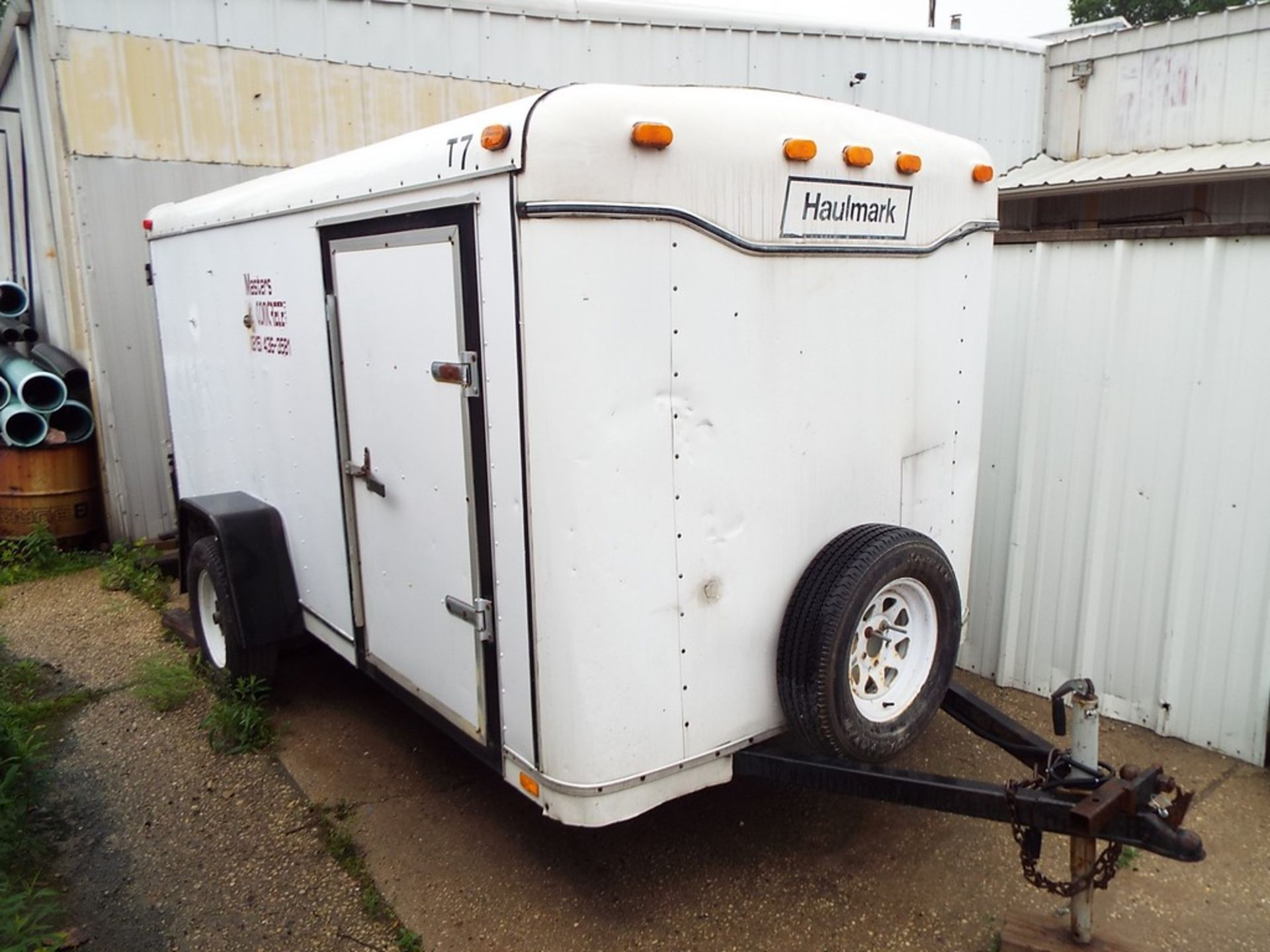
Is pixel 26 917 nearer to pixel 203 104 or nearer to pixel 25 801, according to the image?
pixel 25 801

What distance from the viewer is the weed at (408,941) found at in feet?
10.1

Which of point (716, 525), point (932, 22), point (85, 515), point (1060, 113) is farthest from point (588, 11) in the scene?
point (932, 22)

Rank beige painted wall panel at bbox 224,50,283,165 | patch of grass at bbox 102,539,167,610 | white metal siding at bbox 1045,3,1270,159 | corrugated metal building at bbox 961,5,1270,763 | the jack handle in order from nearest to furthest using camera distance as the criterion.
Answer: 1. the jack handle
2. corrugated metal building at bbox 961,5,1270,763
3. patch of grass at bbox 102,539,167,610
4. beige painted wall panel at bbox 224,50,283,165
5. white metal siding at bbox 1045,3,1270,159

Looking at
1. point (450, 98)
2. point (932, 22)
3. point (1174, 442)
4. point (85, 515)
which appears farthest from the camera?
point (932, 22)

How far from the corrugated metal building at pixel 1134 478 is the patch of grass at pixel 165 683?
158 inches

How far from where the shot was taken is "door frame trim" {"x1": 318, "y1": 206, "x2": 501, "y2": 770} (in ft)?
9.27

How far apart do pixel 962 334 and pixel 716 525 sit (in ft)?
4.44

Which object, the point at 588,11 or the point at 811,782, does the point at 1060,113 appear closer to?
the point at 588,11

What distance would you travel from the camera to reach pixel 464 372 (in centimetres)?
290

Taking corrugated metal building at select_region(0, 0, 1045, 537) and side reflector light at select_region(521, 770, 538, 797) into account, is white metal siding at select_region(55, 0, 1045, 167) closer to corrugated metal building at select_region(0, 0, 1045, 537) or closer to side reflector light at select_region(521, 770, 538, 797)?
corrugated metal building at select_region(0, 0, 1045, 537)

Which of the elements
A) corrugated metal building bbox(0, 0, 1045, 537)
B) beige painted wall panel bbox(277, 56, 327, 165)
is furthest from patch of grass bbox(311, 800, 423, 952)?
beige painted wall panel bbox(277, 56, 327, 165)

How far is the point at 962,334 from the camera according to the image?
359cm

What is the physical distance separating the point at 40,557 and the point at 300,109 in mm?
3822

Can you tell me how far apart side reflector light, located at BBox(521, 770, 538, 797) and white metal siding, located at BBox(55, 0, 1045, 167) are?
6.03m
